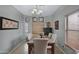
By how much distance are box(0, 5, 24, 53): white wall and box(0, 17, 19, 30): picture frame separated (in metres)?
0.07

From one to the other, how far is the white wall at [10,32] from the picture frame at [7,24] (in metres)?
0.07

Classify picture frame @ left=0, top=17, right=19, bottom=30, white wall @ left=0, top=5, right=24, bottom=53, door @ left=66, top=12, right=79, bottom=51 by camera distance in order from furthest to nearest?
picture frame @ left=0, top=17, right=19, bottom=30, white wall @ left=0, top=5, right=24, bottom=53, door @ left=66, top=12, right=79, bottom=51

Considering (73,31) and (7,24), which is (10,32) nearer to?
(7,24)

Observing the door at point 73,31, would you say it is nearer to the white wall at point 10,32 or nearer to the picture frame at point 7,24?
the white wall at point 10,32

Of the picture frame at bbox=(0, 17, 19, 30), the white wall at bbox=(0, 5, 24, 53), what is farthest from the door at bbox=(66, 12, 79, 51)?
the picture frame at bbox=(0, 17, 19, 30)

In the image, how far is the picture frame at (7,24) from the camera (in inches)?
91.4

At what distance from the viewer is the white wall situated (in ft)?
7.06

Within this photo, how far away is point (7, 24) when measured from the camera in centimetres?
249

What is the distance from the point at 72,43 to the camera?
7.12ft

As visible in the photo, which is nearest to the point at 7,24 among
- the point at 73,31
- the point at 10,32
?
the point at 10,32

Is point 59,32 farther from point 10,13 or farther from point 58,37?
point 10,13

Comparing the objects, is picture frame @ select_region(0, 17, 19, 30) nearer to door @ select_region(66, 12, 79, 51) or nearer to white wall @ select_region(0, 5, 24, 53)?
white wall @ select_region(0, 5, 24, 53)
